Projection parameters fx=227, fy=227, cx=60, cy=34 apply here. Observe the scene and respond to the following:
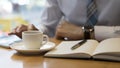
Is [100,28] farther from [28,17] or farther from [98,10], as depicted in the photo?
[28,17]

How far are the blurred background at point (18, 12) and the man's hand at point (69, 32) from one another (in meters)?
0.95

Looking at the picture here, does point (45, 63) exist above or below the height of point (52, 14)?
below

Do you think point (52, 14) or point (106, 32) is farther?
point (52, 14)

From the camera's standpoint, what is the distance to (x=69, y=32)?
1168 millimetres

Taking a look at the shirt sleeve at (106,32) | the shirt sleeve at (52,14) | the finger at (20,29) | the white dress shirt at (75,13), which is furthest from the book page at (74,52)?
Answer: the shirt sleeve at (52,14)

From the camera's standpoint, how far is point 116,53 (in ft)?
2.40

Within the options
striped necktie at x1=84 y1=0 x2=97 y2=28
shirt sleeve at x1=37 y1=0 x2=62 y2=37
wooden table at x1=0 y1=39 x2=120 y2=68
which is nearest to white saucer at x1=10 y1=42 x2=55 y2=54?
wooden table at x1=0 y1=39 x2=120 y2=68

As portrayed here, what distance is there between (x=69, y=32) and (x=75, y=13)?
33 cm

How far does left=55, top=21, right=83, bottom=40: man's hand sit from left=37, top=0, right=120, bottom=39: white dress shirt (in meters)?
0.20

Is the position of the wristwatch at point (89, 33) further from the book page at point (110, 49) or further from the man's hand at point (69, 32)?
the book page at point (110, 49)

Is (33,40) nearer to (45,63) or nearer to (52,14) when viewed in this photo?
(45,63)

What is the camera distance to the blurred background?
7.00 ft

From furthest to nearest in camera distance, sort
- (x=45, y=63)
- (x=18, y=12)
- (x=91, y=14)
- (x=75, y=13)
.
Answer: (x=18, y=12), (x=75, y=13), (x=91, y=14), (x=45, y=63)

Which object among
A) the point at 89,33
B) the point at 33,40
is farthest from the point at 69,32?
the point at 33,40
